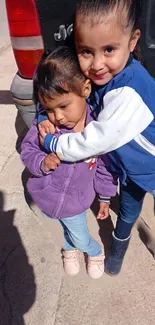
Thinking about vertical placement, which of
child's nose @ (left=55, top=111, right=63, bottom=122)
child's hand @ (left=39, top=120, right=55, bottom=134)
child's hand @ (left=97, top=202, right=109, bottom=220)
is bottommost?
child's hand @ (left=97, top=202, right=109, bottom=220)

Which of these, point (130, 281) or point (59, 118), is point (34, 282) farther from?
point (59, 118)

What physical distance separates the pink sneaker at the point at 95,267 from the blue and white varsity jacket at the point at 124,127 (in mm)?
726

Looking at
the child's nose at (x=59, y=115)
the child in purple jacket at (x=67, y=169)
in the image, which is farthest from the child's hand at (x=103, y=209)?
the child's nose at (x=59, y=115)

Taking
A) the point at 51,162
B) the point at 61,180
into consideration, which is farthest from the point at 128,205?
the point at 51,162

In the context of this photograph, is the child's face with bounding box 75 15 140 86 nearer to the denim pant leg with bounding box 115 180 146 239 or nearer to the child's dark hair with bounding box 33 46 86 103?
the child's dark hair with bounding box 33 46 86 103

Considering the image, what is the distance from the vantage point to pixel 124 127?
4.94 feet

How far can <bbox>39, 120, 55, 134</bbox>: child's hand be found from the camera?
1.71 meters

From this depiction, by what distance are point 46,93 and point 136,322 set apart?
1192 millimetres

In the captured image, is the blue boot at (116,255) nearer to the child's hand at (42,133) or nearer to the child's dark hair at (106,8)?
the child's hand at (42,133)

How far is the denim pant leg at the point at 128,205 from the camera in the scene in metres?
1.88

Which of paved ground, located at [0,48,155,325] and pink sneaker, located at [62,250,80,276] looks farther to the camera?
pink sneaker, located at [62,250,80,276]

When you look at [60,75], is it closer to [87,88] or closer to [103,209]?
[87,88]

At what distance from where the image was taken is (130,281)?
7.17ft

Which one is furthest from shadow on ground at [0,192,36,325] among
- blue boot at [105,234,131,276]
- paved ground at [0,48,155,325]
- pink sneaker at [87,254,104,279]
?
A: blue boot at [105,234,131,276]
